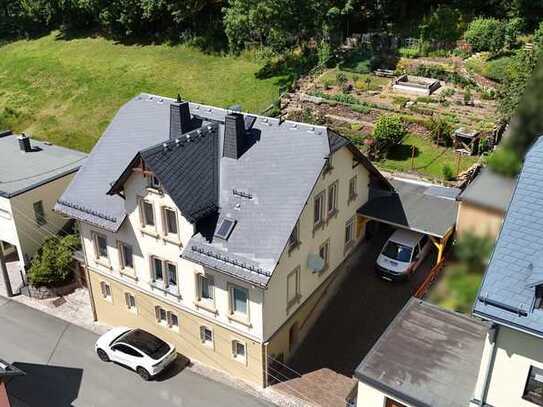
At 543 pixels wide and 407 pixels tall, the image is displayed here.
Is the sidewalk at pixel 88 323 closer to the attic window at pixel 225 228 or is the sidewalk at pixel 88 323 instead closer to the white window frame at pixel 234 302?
the white window frame at pixel 234 302

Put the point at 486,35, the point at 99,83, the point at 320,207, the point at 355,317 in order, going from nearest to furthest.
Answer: the point at 320,207, the point at 355,317, the point at 486,35, the point at 99,83

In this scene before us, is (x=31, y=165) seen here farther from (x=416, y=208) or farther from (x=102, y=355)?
(x=416, y=208)

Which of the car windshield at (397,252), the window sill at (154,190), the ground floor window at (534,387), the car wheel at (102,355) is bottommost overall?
the car wheel at (102,355)

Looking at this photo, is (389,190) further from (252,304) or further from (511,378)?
(511,378)

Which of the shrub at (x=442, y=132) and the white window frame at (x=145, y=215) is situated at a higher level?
the white window frame at (x=145, y=215)

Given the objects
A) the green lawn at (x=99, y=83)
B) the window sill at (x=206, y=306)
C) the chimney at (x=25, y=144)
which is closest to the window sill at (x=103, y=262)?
the window sill at (x=206, y=306)

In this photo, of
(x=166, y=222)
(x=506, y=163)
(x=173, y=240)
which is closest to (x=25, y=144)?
(x=166, y=222)
